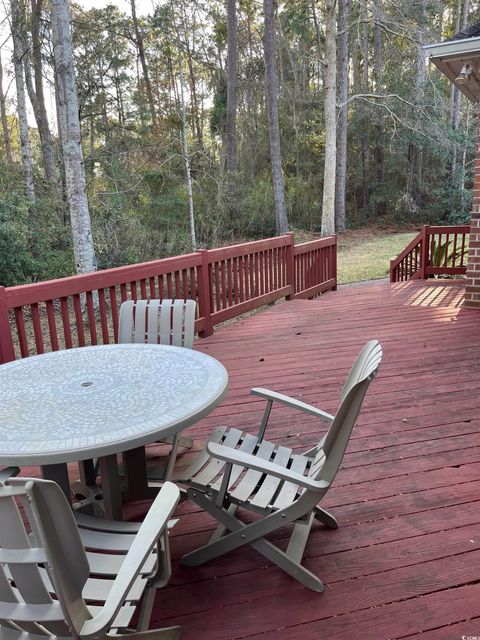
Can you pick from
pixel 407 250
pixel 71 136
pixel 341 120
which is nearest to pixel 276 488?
pixel 407 250

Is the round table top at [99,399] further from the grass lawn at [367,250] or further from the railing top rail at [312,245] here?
the grass lawn at [367,250]

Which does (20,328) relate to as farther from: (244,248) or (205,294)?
(244,248)

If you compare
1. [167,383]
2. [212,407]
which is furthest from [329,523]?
[167,383]

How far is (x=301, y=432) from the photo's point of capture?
287 cm

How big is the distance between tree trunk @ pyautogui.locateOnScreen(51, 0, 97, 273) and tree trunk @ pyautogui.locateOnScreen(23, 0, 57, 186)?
3686mm

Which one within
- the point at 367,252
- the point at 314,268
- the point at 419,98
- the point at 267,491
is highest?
the point at 419,98

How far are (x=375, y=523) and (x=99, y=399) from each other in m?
1.24

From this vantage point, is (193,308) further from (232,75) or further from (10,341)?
(232,75)

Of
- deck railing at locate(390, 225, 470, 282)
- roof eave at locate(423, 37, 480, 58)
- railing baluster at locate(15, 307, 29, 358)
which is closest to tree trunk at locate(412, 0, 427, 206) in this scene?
deck railing at locate(390, 225, 470, 282)

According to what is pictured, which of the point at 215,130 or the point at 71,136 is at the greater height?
the point at 215,130

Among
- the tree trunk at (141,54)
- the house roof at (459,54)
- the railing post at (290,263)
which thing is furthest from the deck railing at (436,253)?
the tree trunk at (141,54)

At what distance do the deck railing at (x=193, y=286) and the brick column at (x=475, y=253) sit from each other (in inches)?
84.4

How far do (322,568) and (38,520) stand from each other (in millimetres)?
1210

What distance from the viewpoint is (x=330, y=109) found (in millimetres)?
13773
